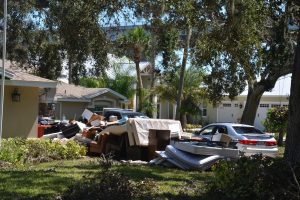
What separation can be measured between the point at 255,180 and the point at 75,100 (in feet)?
113

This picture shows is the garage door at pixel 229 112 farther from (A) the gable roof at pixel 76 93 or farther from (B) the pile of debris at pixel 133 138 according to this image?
(B) the pile of debris at pixel 133 138

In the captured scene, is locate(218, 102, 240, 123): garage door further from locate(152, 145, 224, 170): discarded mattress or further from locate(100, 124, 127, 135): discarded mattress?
locate(152, 145, 224, 170): discarded mattress

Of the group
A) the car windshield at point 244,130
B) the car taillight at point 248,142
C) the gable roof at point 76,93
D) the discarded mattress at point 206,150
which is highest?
the gable roof at point 76,93

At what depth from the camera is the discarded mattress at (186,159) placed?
13.9 m

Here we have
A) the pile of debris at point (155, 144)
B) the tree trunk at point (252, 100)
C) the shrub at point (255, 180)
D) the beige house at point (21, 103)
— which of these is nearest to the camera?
the shrub at point (255, 180)

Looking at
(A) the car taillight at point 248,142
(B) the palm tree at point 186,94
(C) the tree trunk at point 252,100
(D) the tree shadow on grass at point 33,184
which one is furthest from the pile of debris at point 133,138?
(B) the palm tree at point 186,94

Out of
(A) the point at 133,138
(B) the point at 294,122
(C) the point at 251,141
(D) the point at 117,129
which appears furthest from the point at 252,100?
(B) the point at 294,122

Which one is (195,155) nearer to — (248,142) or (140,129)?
(140,129)

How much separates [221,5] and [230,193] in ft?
19.3

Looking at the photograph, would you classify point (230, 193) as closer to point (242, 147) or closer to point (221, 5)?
point (221, 5)

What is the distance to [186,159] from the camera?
46.7 ft

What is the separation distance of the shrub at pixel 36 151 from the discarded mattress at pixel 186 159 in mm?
3586

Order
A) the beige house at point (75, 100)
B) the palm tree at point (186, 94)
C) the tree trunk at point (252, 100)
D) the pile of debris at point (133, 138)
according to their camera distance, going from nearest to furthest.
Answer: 1. the pile of debris at point (133, 138)
2. the tree trunk at point (252, 100)
3. the beige house at point (75, 100)
4. the palm tree at point (186, 94)

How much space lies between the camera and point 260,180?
8125 mm
